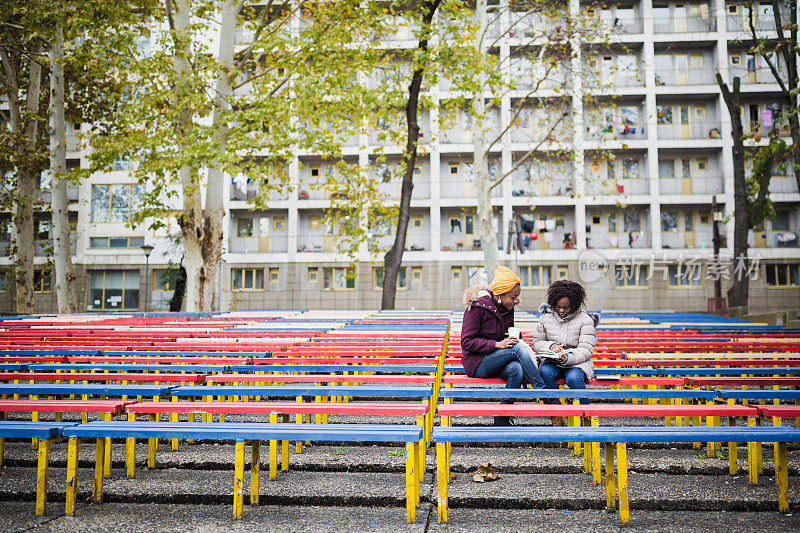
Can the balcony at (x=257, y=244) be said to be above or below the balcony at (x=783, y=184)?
below

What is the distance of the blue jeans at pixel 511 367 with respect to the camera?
18.7ft

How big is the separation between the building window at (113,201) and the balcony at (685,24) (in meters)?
31.6

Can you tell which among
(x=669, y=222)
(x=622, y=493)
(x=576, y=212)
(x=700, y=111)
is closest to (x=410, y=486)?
(x=622, y=493)

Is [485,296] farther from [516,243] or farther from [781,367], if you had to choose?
[516,243]

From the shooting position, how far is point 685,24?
37.0 meters

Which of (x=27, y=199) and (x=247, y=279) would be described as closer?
(x=27, y=199)

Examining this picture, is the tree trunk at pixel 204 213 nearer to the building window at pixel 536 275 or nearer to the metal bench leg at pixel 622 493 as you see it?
the metal bench leg at pixel 622 493

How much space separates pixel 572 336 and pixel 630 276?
107ft

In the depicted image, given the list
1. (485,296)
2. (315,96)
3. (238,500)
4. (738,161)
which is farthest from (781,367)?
(738,161)

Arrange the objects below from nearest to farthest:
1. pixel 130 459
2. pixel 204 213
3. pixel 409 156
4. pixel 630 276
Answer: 1. pixel 130 459
2. pixel 204 213
3. pixel 409 156
4. pixel 630 276

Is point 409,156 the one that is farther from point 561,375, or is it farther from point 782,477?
point 782,477

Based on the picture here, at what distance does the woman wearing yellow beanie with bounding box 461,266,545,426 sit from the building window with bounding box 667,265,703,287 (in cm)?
3321

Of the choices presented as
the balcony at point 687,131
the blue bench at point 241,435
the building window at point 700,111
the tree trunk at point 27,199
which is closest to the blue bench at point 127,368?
the blue bench at point 241,435

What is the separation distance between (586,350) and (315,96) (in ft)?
43.1
